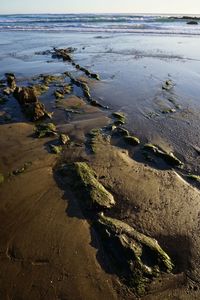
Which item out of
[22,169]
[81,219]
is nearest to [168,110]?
[22,169]

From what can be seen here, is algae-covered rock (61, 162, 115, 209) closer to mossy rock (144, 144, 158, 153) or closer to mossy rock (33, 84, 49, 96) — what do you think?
mossy rock (144, 144, 158, 153)

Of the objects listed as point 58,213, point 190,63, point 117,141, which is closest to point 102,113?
point 117,141

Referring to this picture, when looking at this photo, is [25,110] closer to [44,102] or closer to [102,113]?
[44,102]

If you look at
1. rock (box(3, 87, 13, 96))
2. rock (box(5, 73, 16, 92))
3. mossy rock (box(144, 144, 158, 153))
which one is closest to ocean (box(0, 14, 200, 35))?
rock (box(5, 73, 16, 92))

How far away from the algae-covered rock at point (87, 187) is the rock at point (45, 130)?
5.24 feet

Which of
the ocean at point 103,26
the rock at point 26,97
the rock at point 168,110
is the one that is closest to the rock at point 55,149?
the rock at point 26,97

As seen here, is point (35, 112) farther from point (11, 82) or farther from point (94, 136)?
point (11, 82)

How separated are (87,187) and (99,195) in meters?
0.28

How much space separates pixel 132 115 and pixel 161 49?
44.1ft

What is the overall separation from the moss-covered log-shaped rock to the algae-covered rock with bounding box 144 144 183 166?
7.05 ft

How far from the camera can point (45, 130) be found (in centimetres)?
758

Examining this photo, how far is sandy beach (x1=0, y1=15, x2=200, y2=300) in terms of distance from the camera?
152 inches

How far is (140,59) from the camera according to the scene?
55.1 ft

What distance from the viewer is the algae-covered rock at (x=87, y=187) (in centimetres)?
503
